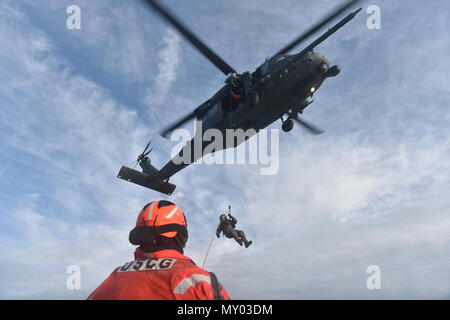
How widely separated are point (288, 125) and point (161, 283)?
1406 cm

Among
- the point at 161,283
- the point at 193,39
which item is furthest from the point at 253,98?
the point at 161,283

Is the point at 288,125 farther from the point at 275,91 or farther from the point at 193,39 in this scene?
the point at 193,39

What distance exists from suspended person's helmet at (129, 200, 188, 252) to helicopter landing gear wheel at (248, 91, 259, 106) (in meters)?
11.0

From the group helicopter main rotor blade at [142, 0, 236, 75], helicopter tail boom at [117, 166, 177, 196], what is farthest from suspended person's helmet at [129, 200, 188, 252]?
helicopter tail boom at [117, 166, 177, 196]

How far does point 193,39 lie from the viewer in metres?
12.9

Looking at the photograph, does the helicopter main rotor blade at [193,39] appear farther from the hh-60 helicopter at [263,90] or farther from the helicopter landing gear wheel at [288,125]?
the helicopter landing gear wheel at [288,125]

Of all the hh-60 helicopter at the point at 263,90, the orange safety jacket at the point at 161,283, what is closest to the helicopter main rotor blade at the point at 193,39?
the hh-60 helicopter at the point at 263,90

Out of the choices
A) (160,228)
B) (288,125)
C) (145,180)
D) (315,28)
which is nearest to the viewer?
(160,228)
